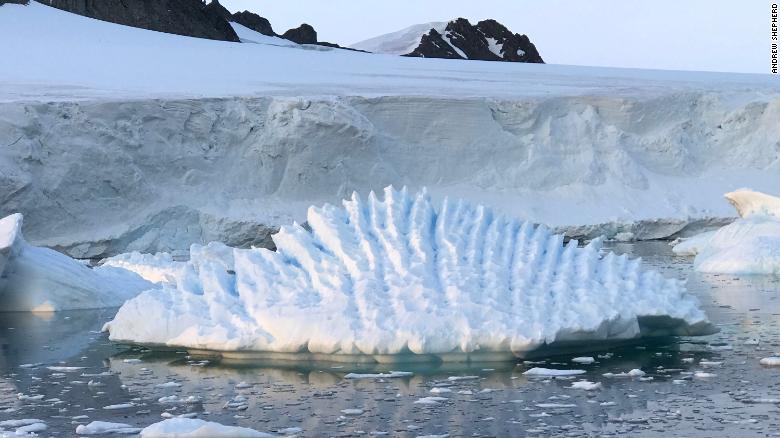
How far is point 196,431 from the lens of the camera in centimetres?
341

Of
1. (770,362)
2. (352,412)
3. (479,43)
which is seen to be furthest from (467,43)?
(352,412)

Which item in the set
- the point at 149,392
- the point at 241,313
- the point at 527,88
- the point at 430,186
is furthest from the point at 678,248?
the point at 149,392

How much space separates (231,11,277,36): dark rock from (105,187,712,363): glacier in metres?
27.1

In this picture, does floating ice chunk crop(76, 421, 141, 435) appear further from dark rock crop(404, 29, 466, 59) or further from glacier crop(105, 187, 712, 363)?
dark rock crop(404, 29, 466, 59)

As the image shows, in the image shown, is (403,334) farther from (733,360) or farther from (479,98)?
(479,98)

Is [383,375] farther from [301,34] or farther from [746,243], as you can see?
[301,34]

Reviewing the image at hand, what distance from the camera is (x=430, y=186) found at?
1477cm

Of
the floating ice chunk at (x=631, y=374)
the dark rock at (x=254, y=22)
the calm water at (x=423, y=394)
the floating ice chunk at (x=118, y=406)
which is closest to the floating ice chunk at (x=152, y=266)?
the calm water at (x=423, y=394)

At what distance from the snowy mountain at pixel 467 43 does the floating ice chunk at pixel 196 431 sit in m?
30.1

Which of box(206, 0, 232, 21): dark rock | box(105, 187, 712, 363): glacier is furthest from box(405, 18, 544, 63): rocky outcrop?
box(105, 187, 712, 363): glacier

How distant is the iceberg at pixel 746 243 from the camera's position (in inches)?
353

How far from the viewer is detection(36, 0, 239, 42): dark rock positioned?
25719 mm

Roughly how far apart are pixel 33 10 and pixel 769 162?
506 inches

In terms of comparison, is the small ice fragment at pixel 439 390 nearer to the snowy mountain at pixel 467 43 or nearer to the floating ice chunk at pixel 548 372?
the floating ice chunk at pixel 548 372
